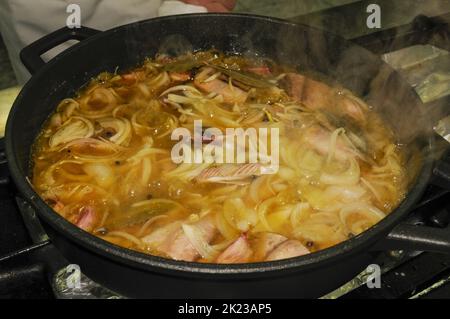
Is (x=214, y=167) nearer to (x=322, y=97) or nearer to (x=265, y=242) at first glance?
(x=265, y=242)

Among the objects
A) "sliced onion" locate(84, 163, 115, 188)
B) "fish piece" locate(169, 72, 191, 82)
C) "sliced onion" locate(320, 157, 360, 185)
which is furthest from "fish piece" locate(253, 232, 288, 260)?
"fish piece" locate(169, 72, 191, 82)

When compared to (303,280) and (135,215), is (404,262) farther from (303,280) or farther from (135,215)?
(135,215)

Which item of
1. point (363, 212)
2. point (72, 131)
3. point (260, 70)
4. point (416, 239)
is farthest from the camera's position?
point (260, 70)

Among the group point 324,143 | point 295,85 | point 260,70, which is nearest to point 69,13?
point 260,70

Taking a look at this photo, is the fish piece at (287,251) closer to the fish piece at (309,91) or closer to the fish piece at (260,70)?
the fish piece at (309,91)

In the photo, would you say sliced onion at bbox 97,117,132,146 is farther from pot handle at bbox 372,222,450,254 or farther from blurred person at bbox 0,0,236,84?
pot handle at bbox 372,222,450,254

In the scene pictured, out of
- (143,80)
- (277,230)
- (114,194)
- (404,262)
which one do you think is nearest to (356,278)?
(404,262)
